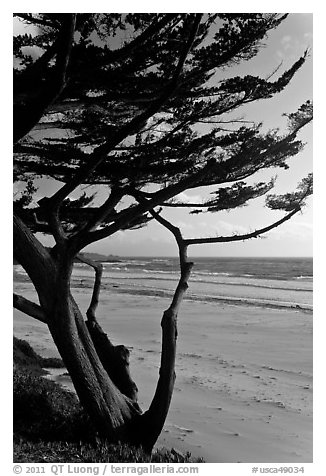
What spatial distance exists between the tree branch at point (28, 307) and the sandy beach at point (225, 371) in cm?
79

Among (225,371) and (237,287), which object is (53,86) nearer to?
(225,371)

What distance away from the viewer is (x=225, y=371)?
5.09m

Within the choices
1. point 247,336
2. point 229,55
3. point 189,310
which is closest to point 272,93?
point 229,55

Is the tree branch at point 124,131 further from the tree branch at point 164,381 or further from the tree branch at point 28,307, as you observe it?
the tree branch at point 164,381

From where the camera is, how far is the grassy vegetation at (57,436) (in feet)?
9.67

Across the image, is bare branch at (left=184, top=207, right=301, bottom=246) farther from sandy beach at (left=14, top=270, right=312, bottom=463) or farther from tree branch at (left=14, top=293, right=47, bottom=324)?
sandy beach at (left=14, top=270, right=312, bottom=463)

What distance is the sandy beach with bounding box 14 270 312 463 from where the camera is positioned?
3.50 metres

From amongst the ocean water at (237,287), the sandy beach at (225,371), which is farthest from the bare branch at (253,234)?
the ocean water at (237,287)

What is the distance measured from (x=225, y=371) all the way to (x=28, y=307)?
2709 millimetres

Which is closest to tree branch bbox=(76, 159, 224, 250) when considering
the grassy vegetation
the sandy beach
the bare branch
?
the bare branch

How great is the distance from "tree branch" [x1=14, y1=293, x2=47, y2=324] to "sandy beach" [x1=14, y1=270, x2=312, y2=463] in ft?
2.60
